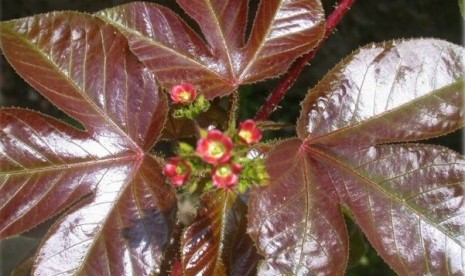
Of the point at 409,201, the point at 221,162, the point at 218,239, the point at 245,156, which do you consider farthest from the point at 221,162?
the point at 409,201

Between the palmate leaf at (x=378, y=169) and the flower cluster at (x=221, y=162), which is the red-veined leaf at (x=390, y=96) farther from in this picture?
the flower cluster at (x=221, y=162)

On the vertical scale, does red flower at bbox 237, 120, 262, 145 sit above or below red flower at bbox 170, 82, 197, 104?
below

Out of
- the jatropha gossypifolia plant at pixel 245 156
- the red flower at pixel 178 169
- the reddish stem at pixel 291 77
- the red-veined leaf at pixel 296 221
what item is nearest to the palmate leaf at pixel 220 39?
the jatropha gossypifolia plant at pixel 245 156

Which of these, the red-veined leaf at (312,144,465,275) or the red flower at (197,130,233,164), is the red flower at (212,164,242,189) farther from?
the red-veined leaf at (312,144,465,275)

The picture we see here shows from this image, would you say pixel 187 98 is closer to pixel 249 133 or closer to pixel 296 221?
pixel 249 133

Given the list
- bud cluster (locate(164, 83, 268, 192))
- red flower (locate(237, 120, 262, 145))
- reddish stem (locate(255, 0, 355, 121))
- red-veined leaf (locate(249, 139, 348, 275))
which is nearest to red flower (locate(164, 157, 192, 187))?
bud cluster (locate(164, 83, 268, 192))
